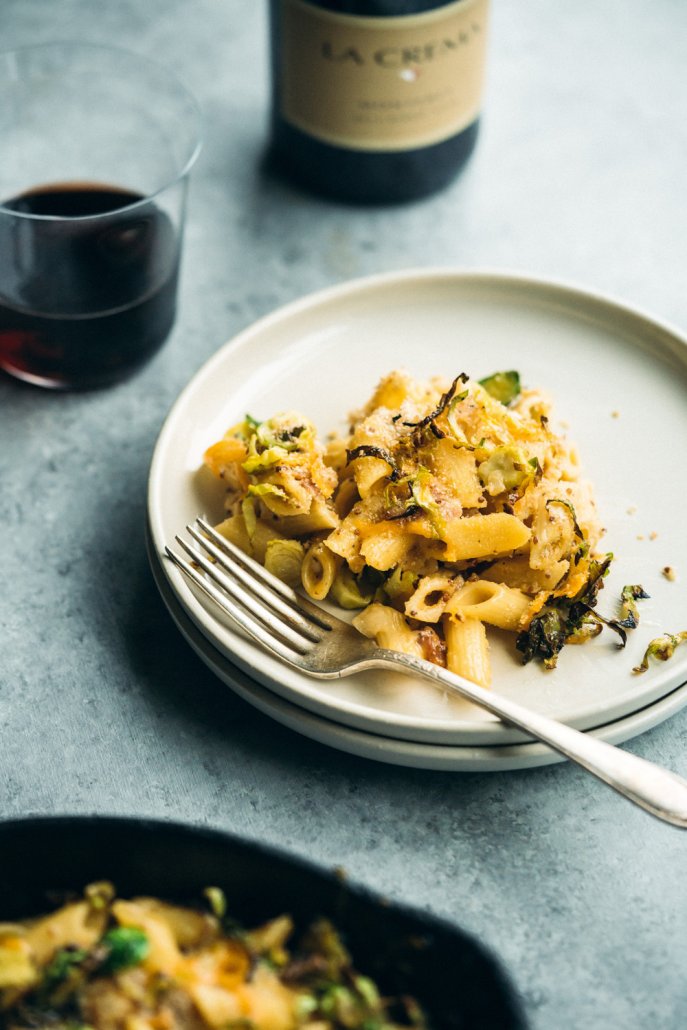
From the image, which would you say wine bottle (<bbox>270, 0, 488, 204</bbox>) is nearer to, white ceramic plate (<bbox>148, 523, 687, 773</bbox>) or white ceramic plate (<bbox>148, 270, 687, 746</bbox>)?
white ceramic plate (<bbox>148, 270, 687, 746</bbox>)

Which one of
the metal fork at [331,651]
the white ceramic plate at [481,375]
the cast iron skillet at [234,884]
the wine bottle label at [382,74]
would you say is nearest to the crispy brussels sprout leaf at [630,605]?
the white ceramic plate at [481,375]

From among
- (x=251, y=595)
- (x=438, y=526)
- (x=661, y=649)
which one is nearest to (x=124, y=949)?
(x=251, y=595)

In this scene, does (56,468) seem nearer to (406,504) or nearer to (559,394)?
(406,504)

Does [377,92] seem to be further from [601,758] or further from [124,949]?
[124,949]

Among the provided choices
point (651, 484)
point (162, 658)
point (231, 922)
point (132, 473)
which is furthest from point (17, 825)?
point (651, 484)

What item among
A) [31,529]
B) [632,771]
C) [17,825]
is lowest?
[31,529]

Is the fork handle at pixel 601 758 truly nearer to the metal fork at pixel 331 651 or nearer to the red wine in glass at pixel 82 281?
the metal fork at pixel 331 651

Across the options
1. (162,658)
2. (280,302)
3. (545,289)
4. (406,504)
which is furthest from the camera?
(280,302)
